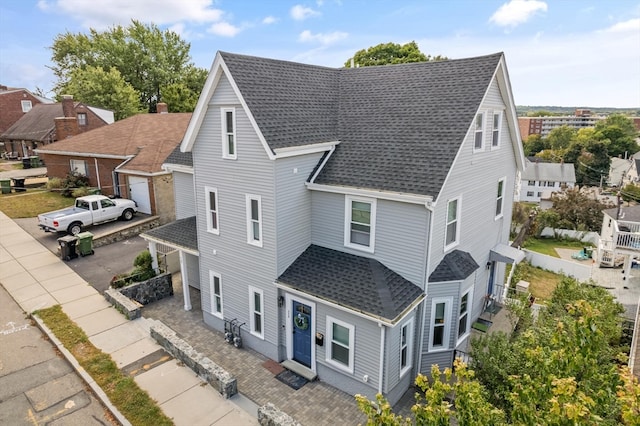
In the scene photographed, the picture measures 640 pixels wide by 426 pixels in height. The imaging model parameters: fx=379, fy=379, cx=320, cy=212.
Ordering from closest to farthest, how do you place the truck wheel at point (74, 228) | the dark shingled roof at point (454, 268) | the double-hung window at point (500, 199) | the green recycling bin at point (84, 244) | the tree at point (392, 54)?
the dark shingled roof at point (454, 268) < the double-hung window at point (500, 199) < the green recycling bin at point (84, 244) < the truck wheel at point (74, 228) < the tree at point (392, 54)

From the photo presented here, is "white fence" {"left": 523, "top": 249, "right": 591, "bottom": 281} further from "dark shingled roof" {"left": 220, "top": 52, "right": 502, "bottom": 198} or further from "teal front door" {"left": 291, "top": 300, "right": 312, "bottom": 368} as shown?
"teal front door" {"left": 291, "top": 300, "right": 312, "bottom": 368}

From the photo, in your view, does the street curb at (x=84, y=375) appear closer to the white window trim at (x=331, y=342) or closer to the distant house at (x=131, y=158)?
the white window trim at (x=331, y=342)

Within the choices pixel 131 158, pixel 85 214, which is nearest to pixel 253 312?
pixel 85 214

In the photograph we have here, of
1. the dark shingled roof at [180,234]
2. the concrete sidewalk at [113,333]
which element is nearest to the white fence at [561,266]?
the dark shingled roof at [180,234]

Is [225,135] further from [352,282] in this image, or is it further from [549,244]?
[549,244]

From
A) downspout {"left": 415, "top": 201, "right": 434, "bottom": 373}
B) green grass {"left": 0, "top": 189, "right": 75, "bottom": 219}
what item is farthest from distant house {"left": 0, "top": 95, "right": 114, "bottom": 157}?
downspout {"left": 415, "top": 201, "right": 434, "bottom": 373}

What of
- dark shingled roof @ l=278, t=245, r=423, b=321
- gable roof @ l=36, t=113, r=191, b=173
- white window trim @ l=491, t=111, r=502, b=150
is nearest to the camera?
dark shingled roof @ l=278, t=245, r=423, b=321
